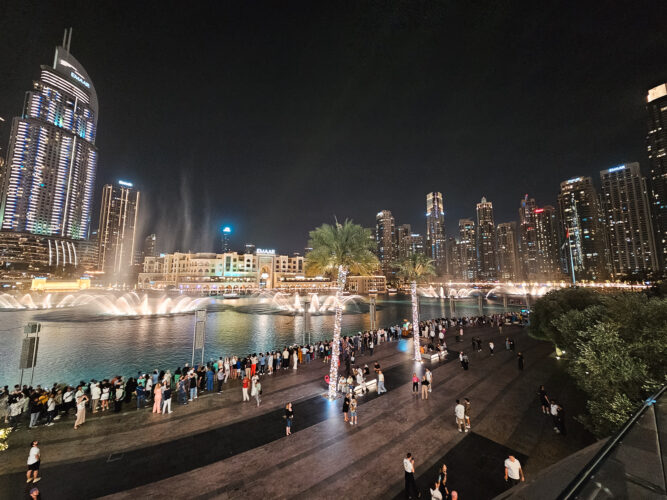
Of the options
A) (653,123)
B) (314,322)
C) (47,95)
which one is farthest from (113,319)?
(653,123)

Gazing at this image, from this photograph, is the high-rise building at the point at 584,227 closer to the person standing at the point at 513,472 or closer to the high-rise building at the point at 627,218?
the high-rise building at the point at 627,218

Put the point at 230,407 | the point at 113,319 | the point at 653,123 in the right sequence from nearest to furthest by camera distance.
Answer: the point at 230,407 < the point at 113,319 < the point at 653,123

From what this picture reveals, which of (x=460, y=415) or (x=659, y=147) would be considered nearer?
(x=460, y=415)

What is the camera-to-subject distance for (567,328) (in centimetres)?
1719

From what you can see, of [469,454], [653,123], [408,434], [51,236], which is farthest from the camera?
[51,236]

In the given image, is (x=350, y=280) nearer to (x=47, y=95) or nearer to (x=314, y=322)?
(x=314, y=322)

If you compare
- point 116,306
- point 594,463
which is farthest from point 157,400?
point 116,306

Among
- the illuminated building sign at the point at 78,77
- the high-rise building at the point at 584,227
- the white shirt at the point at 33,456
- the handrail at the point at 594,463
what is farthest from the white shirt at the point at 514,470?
the illuminated building sign at the point at 78,77

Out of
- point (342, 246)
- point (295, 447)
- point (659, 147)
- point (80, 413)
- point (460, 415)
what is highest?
point (659, 147)

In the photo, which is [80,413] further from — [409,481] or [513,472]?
[513,472]

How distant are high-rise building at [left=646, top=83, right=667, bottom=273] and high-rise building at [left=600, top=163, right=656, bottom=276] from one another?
31.4 meters

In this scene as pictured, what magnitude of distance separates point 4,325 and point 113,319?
14.2 m

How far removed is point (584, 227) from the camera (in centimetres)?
17250

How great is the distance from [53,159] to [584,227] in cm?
32204
